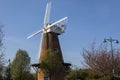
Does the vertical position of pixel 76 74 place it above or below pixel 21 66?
below

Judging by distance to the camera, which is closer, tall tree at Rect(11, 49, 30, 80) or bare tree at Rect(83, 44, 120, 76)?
bare tree at Rect(83, 44, 120, 76)

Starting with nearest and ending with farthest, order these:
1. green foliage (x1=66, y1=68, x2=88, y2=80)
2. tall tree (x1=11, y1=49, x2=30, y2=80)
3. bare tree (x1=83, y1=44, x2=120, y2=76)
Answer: bare tree (x1=83, y1=44, x2=120, y2=76) < tall tree (x1=11, y1=49, x2=30, y2=80) < green foliage (x1=66, y1=68, x2=88, y2=80)

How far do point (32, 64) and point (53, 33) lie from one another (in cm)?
830

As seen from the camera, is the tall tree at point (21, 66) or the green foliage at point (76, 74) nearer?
the tall tree at point (21, 66)

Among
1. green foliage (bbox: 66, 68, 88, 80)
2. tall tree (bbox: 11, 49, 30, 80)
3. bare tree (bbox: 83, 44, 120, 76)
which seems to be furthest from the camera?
green foliage (bbox: 66, 68, 88, 80)

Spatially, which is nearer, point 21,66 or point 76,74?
point 21,66

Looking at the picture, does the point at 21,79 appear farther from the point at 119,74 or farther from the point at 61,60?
Result: the point at 119,74

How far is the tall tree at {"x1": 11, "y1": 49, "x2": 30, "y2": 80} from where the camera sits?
195 feet

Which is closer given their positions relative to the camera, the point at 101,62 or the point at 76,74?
the point at 101,62

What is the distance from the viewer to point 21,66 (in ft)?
195

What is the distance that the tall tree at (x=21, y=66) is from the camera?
5944 cm

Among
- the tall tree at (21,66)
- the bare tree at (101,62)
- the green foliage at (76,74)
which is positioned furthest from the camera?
the green foliage at (76,74)

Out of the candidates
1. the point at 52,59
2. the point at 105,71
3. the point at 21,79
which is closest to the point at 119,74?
the point at 105,71

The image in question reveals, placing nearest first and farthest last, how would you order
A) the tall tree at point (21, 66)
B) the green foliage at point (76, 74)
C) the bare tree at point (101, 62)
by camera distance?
the bare tree at point (101, 62) → the tall tree at point (21, 66) → the green foliage at point (76, 74)
